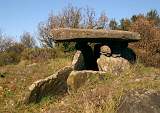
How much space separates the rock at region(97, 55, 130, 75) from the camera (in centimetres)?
1293

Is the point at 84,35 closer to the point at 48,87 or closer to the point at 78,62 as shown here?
the point at 78,62

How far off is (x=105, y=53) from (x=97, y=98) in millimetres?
4415

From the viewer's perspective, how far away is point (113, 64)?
42.9 ft

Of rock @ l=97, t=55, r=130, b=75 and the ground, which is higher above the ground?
rock @ l=97, t=55, r=130, b=75

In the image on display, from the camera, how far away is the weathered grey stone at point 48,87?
10383 mm

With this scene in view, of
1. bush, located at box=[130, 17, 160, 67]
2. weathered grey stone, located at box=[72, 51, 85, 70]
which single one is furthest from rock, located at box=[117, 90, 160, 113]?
bush, located at box=[130, 17, 160, 67]

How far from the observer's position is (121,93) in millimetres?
9422

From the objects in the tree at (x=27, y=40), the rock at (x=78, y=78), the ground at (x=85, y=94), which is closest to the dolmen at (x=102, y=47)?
the ground at (x=85, y=94)

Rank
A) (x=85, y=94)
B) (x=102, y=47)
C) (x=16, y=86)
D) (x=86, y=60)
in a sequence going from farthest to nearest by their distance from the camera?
(x=86, y=60) → (x=102, y=47) → (x=16, y=86) → (x=85, y=94)

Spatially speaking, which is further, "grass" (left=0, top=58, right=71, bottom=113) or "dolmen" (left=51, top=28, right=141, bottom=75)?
"dolmen" (left=51, top=28, right=141, bottom=75)

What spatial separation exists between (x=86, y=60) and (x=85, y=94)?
13.6 ft

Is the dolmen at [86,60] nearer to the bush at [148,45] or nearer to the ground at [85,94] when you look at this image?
the ground at [85,94]

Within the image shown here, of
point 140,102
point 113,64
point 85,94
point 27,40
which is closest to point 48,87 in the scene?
point 85,94

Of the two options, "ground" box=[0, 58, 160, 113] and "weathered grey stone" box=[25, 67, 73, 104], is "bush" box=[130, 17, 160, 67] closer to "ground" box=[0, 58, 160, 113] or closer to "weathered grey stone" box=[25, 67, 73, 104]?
"ground" box=[0, 58, 160, 113]
